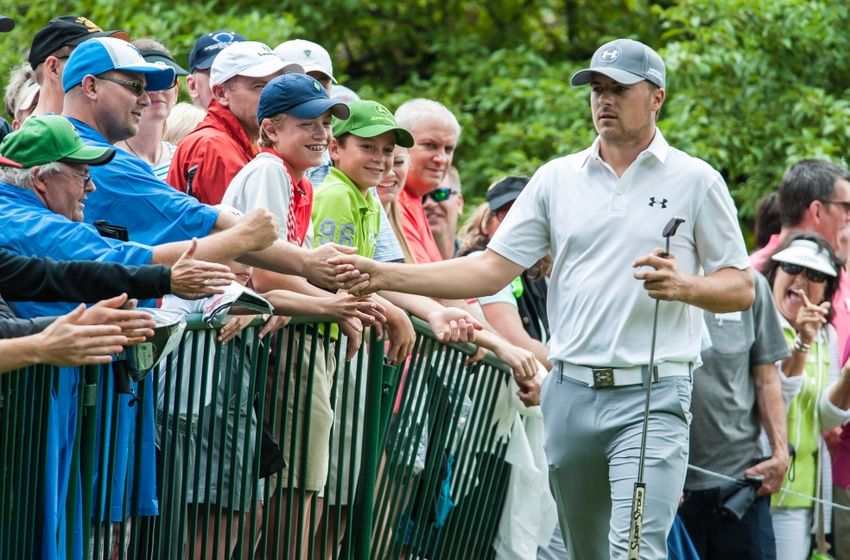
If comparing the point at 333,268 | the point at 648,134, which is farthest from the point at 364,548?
the point at 648,134

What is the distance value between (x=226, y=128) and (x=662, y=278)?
197 centimetres

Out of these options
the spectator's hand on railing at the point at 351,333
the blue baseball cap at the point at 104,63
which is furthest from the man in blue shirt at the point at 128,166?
the spectator's hand on railing at the point at 351,333

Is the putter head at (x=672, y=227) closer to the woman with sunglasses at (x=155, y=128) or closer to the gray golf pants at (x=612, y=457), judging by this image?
the gray golf pants at (x=612, y=457)

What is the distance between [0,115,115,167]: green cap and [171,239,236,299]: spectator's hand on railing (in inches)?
18.9

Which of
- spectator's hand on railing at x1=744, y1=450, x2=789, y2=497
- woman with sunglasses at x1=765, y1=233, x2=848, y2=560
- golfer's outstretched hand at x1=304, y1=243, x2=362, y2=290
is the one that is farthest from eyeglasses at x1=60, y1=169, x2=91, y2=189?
woman with sunglasses at x1=765, y1=233, x2=848, y2=560

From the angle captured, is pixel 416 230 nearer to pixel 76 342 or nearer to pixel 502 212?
pixel 502 212

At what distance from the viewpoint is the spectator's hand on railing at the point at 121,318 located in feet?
14.6

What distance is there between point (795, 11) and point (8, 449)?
9.18 meters

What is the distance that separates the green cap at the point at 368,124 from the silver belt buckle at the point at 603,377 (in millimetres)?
1440

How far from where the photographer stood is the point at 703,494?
8.16 m

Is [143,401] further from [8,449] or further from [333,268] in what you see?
[333,268]

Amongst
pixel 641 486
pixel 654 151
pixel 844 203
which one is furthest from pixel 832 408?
pixel 641 486

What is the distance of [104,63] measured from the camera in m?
5.49

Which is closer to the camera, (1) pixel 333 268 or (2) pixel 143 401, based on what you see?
(2) pixel 143 401
